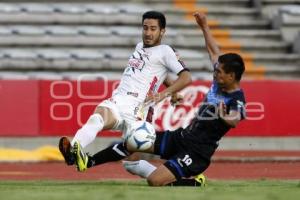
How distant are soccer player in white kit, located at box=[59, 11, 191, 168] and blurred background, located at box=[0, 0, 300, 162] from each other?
6635mm

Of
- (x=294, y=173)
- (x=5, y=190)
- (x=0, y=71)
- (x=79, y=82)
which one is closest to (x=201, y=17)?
(x=5, y=190)

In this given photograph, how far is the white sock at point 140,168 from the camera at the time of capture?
11.8m

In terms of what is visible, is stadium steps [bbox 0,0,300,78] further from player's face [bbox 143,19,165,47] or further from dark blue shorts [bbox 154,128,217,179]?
dark blue shorts [bbox 154,128,217,179]

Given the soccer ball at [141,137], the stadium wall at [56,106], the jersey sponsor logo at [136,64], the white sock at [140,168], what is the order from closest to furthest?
the soccer ball at [141,137], the white sock at [140,168], the jersey sponsor logo at [136,64], the stadium wall at [56,106]

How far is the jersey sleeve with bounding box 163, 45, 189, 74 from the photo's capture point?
1206 cm

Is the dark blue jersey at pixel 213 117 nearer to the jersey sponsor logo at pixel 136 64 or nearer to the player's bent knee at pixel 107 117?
the player's bent knee at pixel 107 117

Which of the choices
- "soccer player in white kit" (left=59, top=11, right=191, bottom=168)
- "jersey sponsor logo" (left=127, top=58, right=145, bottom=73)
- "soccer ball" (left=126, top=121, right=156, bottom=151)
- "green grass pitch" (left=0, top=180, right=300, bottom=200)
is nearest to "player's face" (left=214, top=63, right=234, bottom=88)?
"soccer player in white kit" (left=59, top=11, right=191, bottom=168)

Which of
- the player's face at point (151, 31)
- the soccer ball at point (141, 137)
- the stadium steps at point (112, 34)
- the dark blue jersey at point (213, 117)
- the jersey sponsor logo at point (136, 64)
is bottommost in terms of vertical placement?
the stadium steps at point (112, 34)

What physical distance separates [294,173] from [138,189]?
560 cm

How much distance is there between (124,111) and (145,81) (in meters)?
0.46

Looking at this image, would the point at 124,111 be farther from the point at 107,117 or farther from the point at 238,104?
the point at 238,104

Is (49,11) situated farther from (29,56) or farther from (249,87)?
(249,87)

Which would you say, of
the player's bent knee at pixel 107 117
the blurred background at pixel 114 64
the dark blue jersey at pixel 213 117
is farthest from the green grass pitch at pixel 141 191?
the blurred background at pixel 114 64

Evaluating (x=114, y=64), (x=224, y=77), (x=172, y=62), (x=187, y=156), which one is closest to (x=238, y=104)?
(x=224, y=77)
